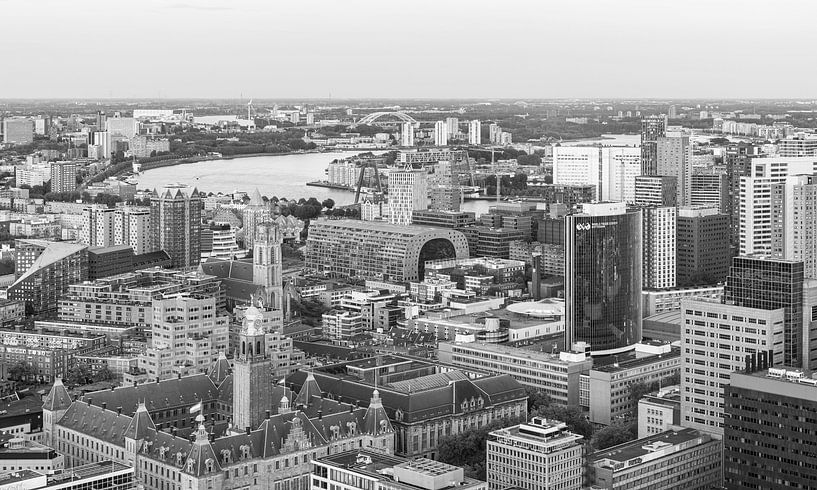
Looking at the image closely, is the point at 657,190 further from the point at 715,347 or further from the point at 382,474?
the point at 382,474

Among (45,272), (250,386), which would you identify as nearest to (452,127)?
(45,272)

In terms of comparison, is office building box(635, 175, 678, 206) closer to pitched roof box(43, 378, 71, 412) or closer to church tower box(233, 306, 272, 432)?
church tower box(233, 306, 272, 432)

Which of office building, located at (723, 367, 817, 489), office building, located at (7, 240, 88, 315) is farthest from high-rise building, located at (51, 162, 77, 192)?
office building, located at (723, 367, 817, 489)

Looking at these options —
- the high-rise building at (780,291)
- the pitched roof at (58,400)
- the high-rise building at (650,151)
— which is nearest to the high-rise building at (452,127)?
the high-rise building at (650,151)

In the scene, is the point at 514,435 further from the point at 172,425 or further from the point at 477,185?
the point at 477,185

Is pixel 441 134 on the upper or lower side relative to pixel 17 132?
lower

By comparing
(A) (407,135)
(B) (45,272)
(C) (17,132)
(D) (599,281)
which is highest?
(C) (17,132)

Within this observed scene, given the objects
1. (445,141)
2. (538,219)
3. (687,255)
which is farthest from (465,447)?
(445,141)

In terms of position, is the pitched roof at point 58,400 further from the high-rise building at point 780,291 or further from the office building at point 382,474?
the high-rise building at point 780,291
